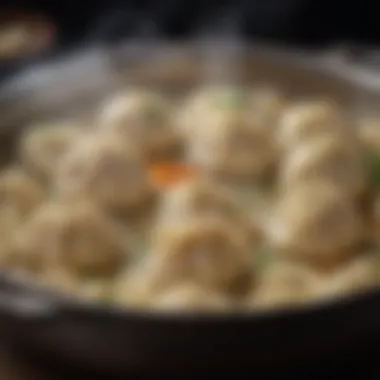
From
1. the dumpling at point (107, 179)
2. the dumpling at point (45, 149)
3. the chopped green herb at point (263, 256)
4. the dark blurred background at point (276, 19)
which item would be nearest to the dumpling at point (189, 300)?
the chopped green herb at point (263, 256)

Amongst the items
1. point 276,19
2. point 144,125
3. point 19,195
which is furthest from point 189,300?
point 276,19

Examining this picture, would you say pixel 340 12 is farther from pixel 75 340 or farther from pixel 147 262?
pixel 75 340

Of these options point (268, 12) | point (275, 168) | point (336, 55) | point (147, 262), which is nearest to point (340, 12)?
point (268, 12)

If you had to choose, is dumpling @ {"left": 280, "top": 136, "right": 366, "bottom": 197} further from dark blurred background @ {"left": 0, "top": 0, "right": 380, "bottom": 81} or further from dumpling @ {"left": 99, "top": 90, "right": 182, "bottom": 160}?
dark blurred background @ {"left": 0, "top": 0, "right": 380, "bottom": 81}

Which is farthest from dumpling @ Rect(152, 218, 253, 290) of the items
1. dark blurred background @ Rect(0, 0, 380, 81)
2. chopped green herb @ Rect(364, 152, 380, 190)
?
dark blurred background @ Rect(0, 0, 380, 81)

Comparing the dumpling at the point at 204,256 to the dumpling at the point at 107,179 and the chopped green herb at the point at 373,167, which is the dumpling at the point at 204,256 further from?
the chopped green herb at the point at 373,167

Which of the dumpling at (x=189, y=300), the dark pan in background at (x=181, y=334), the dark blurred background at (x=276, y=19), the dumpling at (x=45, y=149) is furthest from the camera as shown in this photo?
the dark blurred background at (x=276, y=19)
